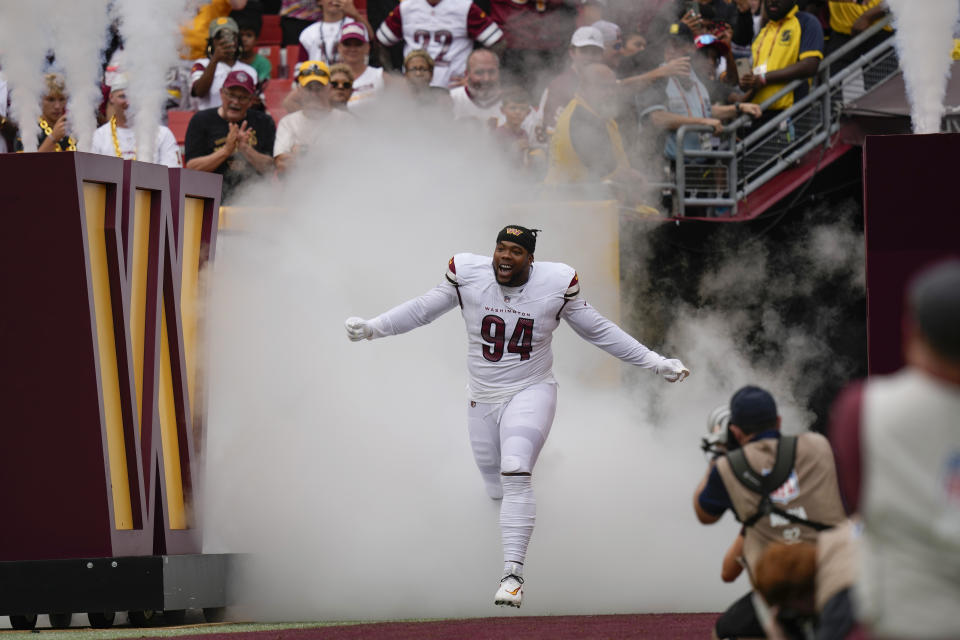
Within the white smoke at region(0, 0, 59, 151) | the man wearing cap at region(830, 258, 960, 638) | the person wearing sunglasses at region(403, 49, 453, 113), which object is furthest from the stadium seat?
the man wearing cap at region(830, 258, 960, 638)

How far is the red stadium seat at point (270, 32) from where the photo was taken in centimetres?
1330

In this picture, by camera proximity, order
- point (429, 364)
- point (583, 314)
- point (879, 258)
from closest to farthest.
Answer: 1. point (879, 258)
2. point (583, 314)
3. point (429, 364)

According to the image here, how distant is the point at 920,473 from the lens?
2.69 m

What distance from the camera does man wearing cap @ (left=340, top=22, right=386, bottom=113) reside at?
37.0 feet

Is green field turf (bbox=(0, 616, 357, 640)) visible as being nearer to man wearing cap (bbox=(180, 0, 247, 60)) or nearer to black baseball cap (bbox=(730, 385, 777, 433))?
black baseball cap (bbox=(730, 385, 777, 433))

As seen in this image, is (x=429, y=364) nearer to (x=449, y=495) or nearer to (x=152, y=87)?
(x=449, y=495)

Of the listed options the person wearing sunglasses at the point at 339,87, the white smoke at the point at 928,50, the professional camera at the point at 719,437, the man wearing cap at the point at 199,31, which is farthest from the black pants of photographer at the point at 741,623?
the man wearing cap at the point at 199,31

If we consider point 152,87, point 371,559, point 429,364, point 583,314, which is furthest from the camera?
point 429,364

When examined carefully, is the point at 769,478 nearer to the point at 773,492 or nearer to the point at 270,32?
the point at 773,492

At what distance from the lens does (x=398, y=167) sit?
10.6m

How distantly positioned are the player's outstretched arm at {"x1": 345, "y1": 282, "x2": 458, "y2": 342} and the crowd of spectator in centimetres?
284

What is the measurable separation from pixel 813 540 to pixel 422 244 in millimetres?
6196

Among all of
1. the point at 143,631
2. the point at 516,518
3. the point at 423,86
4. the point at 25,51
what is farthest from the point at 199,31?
the point at 516,518

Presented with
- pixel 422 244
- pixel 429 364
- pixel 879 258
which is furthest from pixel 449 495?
pixel 879 258
